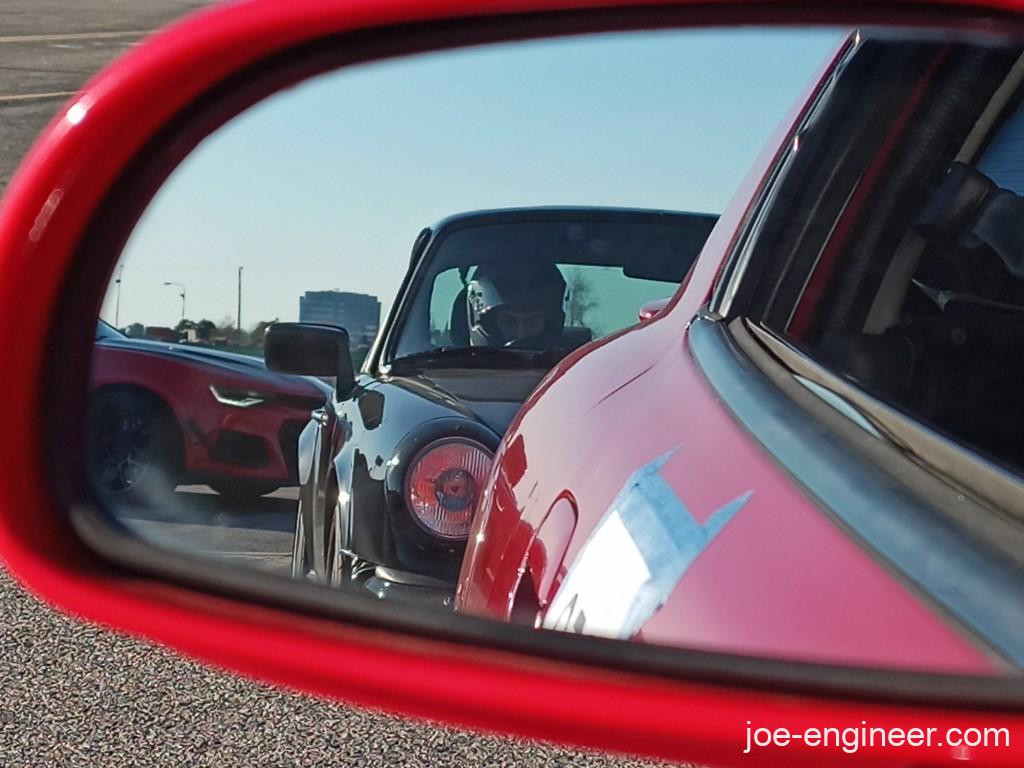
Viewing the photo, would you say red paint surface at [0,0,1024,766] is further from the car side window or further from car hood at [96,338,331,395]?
the car side window

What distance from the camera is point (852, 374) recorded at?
1.40 meters

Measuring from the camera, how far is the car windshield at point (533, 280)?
4.16 ft

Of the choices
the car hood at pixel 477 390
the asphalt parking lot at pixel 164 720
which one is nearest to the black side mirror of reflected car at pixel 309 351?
the car hood at pixel 477 390

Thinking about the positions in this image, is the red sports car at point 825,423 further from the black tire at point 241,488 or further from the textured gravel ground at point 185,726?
the textured gravel ground at point 185,726

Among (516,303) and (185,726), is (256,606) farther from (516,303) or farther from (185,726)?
(185,726)

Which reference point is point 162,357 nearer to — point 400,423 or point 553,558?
point 400,423

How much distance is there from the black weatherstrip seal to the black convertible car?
20cm

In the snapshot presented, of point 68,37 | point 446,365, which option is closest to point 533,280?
point 446,365

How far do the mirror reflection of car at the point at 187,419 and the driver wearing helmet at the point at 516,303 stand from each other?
163mm

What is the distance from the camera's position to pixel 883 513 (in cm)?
117

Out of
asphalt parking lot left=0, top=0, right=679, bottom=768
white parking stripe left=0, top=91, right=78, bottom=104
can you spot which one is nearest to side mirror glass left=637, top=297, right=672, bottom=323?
asphalt parking lot left=0, top=0, right=679, bottom=768

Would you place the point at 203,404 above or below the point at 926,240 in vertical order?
below

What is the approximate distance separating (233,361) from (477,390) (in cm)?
24

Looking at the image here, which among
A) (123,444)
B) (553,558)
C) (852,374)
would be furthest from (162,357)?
(852,374)
